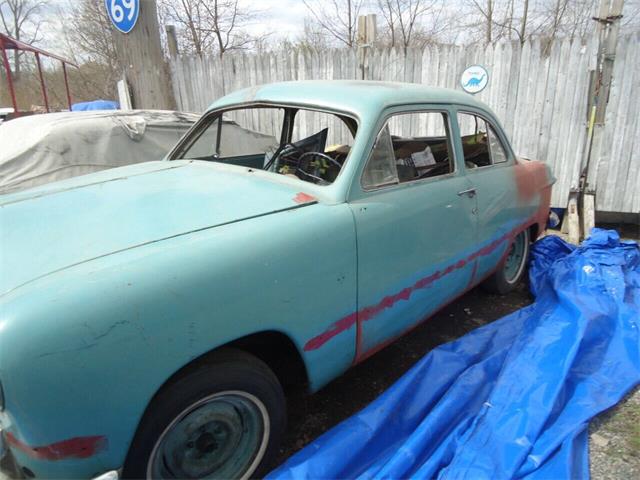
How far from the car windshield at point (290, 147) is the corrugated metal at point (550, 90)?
3.03 meters

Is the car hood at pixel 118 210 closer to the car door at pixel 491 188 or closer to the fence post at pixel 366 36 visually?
the car door at pixel 491 188

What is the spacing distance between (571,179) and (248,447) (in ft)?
17.8

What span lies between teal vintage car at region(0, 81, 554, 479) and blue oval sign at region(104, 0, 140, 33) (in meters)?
2.83

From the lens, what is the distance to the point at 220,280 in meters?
1.61

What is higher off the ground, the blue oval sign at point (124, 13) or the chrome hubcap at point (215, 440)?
the blue oval sign at point (124, 13)

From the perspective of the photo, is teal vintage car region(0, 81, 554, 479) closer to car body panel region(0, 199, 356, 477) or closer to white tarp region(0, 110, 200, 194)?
car body panel region(0, 199, 356, 477)

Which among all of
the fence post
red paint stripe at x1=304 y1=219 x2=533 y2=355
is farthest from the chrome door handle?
the fence post

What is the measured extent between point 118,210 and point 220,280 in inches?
29.2

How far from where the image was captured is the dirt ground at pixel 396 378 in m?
2.19

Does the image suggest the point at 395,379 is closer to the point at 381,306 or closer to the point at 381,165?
the point at 381,306

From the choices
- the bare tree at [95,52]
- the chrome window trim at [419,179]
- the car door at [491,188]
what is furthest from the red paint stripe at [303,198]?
the bare tree at [95,52]

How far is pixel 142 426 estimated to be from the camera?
1.58m

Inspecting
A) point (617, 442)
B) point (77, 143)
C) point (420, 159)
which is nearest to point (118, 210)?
point (420, 159)

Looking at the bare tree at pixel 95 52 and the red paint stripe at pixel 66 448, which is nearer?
the red paint stripe at pixel 66 448
